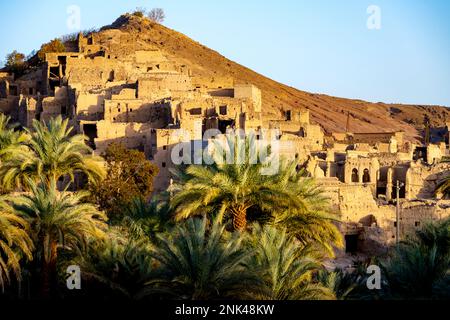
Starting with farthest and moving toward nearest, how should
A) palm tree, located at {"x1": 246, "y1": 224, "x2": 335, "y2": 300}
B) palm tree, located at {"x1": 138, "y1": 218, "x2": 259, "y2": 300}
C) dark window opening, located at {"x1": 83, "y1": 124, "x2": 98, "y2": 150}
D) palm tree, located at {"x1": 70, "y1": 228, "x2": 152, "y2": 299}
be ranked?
1. dark window opening, located at {"x1": 83, "y1": 124, "x2": 98, "y2": 150}
2. palm tree, located at {"x1": 70, "y1": 228, "x2": 152, "y2": 299}
3. palm tree, located at {"x1": 246, "y1": 224, "x2": 335, "y2": 300}
4. palm tree, located at {"x1": 138, "y1": 218, "x2": 259, "y2": 300}

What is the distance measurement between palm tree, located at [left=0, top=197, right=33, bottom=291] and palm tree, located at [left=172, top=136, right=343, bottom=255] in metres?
4.76

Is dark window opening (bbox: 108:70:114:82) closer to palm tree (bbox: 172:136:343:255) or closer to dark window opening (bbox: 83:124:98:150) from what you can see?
dark window opening (bbox: 83:124:98:150)

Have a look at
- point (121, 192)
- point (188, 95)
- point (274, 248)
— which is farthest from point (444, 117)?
point (274, 248)

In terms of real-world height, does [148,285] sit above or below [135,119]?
below

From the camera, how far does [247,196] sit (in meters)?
24.2

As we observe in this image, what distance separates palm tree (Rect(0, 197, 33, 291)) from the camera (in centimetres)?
1927

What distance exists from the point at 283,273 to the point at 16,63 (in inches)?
2132

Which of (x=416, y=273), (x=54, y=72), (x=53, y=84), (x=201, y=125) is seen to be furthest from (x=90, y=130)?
(x=416, y=273)

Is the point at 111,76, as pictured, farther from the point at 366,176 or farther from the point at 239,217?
the point at 239,217

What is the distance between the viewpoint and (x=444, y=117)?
13350cm

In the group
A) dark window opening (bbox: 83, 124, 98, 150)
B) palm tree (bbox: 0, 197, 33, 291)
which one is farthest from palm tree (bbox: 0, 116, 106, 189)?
dark window opening (bbox: 83, 124, 98, 150)

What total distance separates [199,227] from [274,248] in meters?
1.67
